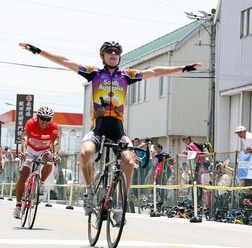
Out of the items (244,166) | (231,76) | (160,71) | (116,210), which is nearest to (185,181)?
(244,166)

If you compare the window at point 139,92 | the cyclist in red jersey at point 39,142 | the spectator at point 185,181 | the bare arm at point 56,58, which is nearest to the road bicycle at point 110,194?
the bare arm at point 56,58

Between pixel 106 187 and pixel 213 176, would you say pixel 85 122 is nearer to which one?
pixel 213 176

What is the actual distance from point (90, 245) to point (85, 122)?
166 ft

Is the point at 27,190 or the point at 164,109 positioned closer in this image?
the point at 27,190

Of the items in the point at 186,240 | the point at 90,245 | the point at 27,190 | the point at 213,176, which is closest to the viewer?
the point at 90,245

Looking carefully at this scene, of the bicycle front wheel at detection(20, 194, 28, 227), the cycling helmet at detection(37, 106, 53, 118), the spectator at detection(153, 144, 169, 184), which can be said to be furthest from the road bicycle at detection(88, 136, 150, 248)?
the spectator at detection(153, 144, 169, 184)

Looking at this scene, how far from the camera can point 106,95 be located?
37.0 ft

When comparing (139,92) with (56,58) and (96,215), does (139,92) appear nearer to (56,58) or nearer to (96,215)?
(56,58)

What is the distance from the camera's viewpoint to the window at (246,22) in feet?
108

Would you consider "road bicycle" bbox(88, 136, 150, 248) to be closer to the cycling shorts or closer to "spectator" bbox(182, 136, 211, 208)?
the cycling shorts

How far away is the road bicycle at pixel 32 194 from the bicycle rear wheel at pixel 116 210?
4040 mm

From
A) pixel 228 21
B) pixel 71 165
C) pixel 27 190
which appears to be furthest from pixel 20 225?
pixel 228 21

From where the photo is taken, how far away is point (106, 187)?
412 inches

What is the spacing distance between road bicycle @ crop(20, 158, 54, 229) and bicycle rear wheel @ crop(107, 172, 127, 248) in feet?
13.3
